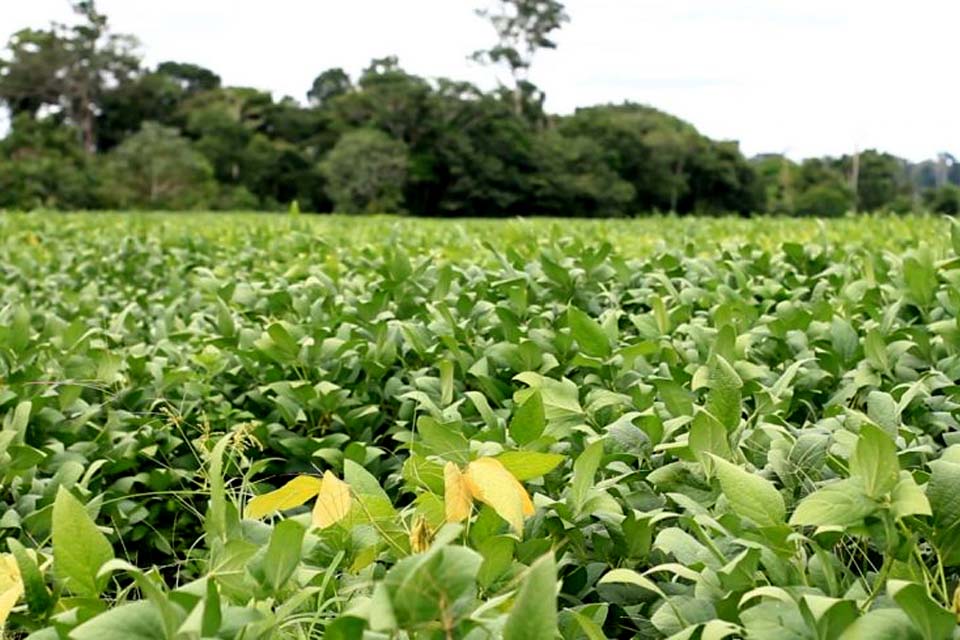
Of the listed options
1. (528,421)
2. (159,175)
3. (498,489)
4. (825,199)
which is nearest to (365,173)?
(159,175)

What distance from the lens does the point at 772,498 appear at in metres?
1.02

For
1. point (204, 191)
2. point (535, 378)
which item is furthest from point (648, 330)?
point (204, 191)

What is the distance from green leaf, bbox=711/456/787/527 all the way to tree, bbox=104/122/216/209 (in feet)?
118

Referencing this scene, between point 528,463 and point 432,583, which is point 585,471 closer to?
point 528,463

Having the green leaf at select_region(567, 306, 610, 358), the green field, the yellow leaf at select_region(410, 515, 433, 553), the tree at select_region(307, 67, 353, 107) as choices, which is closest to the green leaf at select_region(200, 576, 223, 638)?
the green field

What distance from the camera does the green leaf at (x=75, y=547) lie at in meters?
0.99

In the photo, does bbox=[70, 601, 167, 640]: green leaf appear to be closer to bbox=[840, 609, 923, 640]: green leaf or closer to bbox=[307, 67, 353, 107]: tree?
bbox=[840, 609, 923, 640]: green leaf

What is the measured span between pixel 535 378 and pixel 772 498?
593 mm

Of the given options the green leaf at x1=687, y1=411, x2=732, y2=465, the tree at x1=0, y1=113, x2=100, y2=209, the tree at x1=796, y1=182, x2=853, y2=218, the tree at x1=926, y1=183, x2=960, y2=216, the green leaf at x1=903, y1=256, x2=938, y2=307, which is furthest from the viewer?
the tree at x1=796, y1=182, x2=853, y2=218

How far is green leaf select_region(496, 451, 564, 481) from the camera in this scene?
1096mm

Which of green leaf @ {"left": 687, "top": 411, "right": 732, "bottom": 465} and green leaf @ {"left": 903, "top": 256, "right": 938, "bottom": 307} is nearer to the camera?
green leaf @ {"left": 687, "top": 411, "right": 732, "bottom": 465}

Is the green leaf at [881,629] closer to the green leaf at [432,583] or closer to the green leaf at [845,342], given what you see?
the green leaf at [432,583]

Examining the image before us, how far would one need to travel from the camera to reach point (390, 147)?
4059 cm

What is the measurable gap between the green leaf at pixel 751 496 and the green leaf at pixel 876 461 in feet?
0.40
